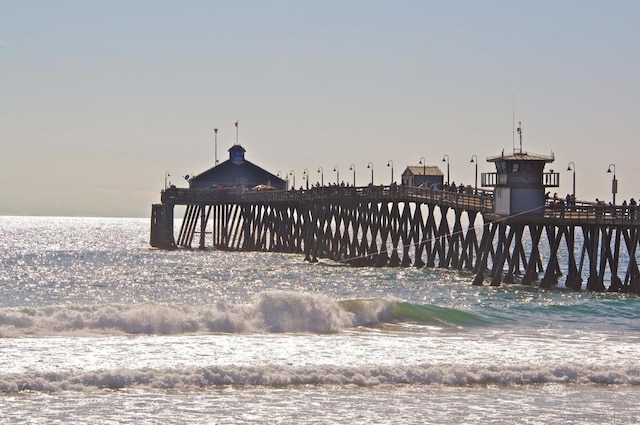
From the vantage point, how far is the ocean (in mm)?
20125

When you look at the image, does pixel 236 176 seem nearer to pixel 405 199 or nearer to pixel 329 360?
pixel 405 199

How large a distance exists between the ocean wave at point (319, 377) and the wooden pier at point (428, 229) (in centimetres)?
1780

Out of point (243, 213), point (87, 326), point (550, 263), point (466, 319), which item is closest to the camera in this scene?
point (87, 326)

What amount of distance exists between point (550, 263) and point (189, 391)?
82.4 ft

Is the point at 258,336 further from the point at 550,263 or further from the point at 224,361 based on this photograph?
the point at 550,263

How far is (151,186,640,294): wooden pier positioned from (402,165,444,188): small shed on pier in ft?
13.3

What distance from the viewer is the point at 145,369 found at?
893 inches

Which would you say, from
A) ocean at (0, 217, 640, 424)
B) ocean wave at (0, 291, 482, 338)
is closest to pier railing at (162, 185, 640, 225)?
ocean at (0, 217, 640, 424)

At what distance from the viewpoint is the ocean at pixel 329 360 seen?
66.0 feet

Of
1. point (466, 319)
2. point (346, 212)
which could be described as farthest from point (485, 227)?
point (346, 212)

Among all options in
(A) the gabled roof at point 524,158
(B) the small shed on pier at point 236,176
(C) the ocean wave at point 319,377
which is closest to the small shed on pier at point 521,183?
(A) the gabled roof at point 524,158

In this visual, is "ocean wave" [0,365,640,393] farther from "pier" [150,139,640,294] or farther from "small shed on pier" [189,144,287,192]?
"small shed on pier" [189,144,287,192]

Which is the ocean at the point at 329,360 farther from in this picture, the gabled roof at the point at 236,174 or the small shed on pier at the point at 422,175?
the gabled roof at the point at 236,174

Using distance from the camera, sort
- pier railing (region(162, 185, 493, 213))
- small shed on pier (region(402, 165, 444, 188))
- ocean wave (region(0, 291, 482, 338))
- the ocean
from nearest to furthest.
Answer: the ocean < ocean wave (region(0, 291, 482, 338)) < pier railing (region(162, 185, 493, 213)) < small shed on pier (region(402, 165, 444, 188))
